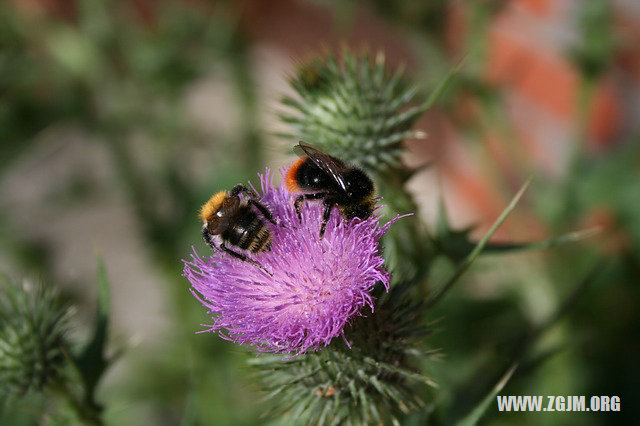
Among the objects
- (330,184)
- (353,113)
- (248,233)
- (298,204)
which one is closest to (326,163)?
(330,184)

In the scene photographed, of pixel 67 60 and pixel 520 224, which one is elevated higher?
pixel 67 60

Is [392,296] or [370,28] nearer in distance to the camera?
[392,296]

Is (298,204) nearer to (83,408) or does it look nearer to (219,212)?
(219,212)

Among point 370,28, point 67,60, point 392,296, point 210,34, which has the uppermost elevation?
point 370,28

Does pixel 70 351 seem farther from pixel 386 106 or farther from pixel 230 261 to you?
pixel 386 106

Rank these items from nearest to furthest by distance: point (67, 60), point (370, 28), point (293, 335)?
point (293, 335) → point (67, 60) → point (370, 28)

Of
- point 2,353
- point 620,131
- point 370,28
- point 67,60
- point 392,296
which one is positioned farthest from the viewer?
point 370,28

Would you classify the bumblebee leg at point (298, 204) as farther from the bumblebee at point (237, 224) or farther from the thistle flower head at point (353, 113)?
the thistle flower head at point (353, 113)

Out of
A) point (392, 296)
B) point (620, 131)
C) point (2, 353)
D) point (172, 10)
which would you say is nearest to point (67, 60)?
point (172, 10)
